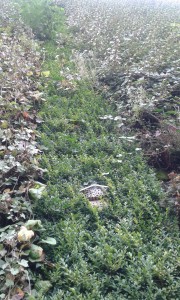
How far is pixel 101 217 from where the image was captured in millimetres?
2658

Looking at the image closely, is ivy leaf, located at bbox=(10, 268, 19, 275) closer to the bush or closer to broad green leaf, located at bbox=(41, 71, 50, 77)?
broad green leaf, located at bbox=(41, 71, 50, 77)

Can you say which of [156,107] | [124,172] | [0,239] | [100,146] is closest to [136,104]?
[156,107]

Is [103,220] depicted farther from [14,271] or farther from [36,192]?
[14,271]

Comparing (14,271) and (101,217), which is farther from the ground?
(14,271)

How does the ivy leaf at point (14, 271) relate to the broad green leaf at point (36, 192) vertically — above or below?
below

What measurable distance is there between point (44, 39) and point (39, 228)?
19.6 feet

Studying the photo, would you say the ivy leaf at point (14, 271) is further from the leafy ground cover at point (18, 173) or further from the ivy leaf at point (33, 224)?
the ivy leaf at point (33, 224)

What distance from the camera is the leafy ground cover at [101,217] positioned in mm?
2072

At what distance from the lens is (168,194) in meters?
2.77

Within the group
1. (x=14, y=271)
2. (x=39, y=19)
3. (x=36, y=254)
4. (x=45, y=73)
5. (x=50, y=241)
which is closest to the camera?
(x=14, y=271)

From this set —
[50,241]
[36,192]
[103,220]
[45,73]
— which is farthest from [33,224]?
[45,73]

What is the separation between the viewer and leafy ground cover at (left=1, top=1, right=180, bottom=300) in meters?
2.07

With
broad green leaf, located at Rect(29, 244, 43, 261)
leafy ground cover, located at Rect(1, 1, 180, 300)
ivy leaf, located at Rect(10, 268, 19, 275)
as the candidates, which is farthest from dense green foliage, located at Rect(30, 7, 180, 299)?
ivy leaf, located at Rect(10, 268, 19, 275)


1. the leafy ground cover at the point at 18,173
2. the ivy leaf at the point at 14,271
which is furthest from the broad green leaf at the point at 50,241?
the ivy leaf at the point at 14,271
